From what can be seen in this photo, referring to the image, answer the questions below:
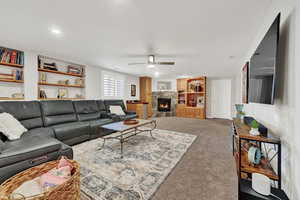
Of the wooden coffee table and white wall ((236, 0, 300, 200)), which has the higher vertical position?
white wall ((236, 0, 300, 200))

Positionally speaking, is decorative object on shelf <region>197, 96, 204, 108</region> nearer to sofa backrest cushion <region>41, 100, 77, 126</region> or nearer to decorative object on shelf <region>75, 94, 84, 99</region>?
Result: decorative object on shelf <region>75, 94, 84, 99</region>

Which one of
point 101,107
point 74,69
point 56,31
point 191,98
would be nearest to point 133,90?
point 101,107

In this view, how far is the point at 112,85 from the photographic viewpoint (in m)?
5.40

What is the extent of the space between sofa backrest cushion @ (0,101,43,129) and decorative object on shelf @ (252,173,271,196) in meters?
3.76

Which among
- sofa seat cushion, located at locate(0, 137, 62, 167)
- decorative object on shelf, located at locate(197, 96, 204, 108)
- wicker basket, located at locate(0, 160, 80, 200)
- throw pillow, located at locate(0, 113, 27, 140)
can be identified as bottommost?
wicker basket, located at locate(0, 160, 80, 200)

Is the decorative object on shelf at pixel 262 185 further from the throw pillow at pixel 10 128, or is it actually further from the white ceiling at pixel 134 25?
the throw pillow at pixel 10 128

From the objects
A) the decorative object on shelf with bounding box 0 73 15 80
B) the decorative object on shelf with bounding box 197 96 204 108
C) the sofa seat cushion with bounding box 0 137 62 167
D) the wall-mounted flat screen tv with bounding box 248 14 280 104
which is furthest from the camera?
the decorative object on shelf with bounding box 197 96 204 108

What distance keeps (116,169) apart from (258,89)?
2.22 metres

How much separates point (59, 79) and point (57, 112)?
1.19m

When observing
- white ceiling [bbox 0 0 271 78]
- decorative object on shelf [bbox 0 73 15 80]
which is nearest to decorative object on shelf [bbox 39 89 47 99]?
decorative object on shelf [bbox 0 73 15 80]

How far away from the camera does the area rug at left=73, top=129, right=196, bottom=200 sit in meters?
1.39

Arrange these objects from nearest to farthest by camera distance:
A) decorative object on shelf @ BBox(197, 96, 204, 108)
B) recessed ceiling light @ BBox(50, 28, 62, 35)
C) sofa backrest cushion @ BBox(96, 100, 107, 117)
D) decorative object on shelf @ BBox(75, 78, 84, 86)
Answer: recessed ceiling light @ BBox(50, 28, 62, 35) < decorative object on shelf @ BBox(75, 78, 84, 86) < sofa backrest cushion @ BBox(96, 100, 107, 117) < decorative object on shelf @ BBox(197, 96, 204, 108)

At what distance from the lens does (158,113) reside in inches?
298

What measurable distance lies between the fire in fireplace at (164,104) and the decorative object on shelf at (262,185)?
6.30 m
